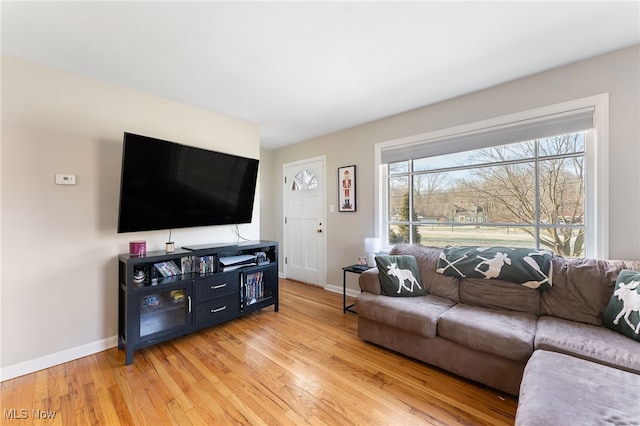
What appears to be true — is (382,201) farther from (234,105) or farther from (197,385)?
→ (197,385)

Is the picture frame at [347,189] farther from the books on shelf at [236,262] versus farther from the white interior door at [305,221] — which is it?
the books on shelf at [236,262]

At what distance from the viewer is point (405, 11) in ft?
5.14

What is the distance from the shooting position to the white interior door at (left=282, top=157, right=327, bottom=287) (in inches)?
160

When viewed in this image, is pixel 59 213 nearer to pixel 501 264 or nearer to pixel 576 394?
pixel 576 394

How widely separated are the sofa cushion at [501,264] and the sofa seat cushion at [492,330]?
0.89 feet

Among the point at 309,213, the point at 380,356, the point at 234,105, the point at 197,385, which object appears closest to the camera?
the point at 197,385

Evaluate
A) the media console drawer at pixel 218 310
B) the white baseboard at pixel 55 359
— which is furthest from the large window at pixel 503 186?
the white baseboard at pixel 55 359

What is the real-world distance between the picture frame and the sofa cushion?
1.48 metres

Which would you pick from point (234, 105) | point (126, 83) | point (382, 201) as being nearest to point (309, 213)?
point (382, 201)

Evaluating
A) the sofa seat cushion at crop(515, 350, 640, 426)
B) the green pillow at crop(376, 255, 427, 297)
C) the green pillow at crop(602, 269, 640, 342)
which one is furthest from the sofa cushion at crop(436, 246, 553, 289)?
the sofa seat cushion at crop(515, 350, 640, 426)

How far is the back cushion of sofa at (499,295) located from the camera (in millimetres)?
2014

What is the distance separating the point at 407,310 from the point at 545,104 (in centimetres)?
213

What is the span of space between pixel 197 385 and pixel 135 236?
4.93 ft

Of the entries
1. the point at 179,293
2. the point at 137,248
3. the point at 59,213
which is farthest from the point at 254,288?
the point at 59,213
